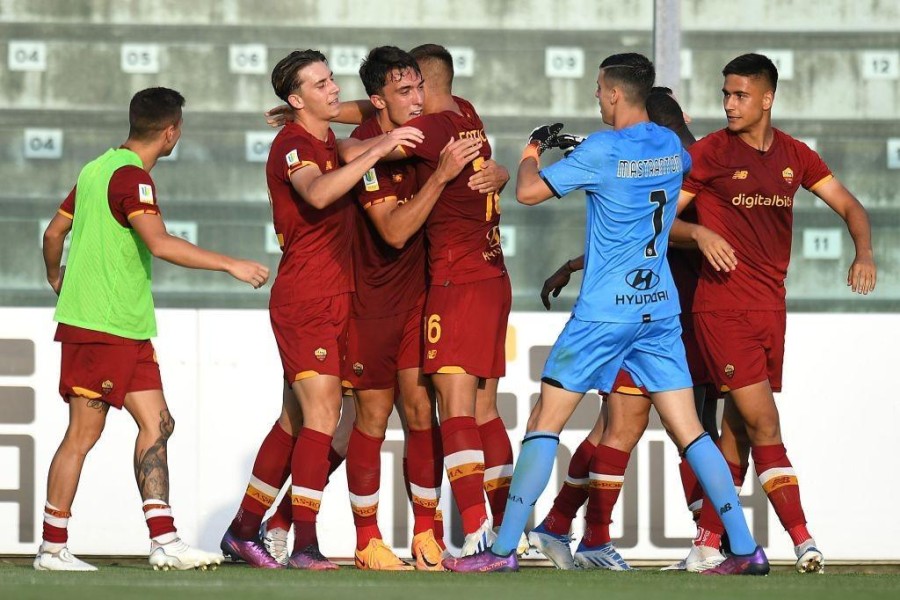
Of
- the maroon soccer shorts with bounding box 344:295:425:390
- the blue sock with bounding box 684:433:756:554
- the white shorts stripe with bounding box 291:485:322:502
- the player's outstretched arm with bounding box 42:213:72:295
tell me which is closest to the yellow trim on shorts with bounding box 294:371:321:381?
the maroon soccer shorts with bounding box 344:295:425:390

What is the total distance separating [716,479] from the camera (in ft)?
19.5

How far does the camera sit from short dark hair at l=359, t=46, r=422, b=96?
6.24 m

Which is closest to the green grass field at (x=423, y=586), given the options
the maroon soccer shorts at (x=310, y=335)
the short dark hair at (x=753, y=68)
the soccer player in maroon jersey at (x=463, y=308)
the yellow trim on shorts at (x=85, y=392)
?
the soccer player in maroon jersey at (x=463, y=308)

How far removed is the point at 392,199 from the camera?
20.6ft

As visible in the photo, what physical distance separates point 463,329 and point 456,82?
8.97 ft

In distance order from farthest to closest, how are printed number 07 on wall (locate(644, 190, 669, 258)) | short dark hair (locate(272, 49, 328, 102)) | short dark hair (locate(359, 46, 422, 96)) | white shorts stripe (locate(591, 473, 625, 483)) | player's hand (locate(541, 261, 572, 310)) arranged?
player's hand (locate(541, 261, 572, 310))
white shorts stripe (locate(591, 473, 625, 483))
short dark hair (locate(272, 49, 328, 102))
short dark hair (locate(359, 46, 422, 96))
printed number 07 on wall (locate(644, 190, 669, 258))

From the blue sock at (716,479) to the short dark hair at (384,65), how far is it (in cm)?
179

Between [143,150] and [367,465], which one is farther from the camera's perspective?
[367,465]

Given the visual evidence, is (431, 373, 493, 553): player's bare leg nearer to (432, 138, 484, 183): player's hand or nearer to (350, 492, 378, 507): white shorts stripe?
(350, 492, 378, 507): white shorts stripe

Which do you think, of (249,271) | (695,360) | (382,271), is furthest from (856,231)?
(249,271)

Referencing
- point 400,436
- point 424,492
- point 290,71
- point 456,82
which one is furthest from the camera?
point 456,82

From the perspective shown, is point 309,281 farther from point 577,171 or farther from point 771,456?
point 771,456

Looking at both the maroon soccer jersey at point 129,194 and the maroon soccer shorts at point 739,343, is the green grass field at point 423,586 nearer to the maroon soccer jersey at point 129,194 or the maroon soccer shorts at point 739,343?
the maroon soccer shorts at point 739,343

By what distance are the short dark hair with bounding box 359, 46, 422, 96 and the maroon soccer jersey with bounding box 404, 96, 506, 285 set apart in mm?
198
